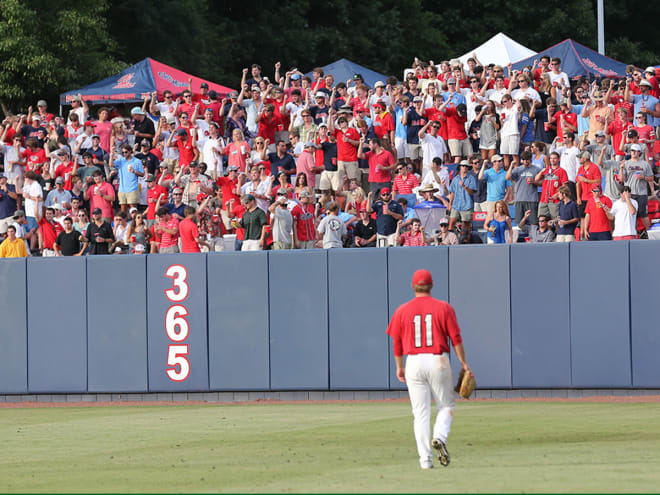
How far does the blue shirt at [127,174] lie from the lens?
86.3 ft

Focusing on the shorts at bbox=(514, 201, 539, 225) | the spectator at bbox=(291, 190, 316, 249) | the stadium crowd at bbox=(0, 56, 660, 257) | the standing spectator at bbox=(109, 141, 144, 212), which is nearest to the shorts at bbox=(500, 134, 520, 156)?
the stadium crowd at bbox=(0, 56, 660, 257)

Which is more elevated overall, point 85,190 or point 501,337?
point 85,190

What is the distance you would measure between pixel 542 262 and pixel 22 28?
25.7m

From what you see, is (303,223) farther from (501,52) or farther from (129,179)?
(501,52)

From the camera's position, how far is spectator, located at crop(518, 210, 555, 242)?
22047 mm

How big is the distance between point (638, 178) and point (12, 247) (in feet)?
43.0

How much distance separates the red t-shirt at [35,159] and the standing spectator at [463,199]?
1074 cm

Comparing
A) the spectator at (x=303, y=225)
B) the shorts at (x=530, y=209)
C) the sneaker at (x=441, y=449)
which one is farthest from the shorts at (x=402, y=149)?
the sneaker at (x=441, y=449)

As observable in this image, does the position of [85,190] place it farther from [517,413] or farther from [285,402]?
[517,413]

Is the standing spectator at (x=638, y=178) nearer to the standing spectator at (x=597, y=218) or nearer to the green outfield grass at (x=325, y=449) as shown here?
the standing spectator at (x=597, y=218)

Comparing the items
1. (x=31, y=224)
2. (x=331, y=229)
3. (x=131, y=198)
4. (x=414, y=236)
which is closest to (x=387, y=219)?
(x=414, y=236)

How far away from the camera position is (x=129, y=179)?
2634 cm

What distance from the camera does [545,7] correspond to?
59.9 metres

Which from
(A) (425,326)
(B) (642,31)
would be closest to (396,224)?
(A) (425,326)
